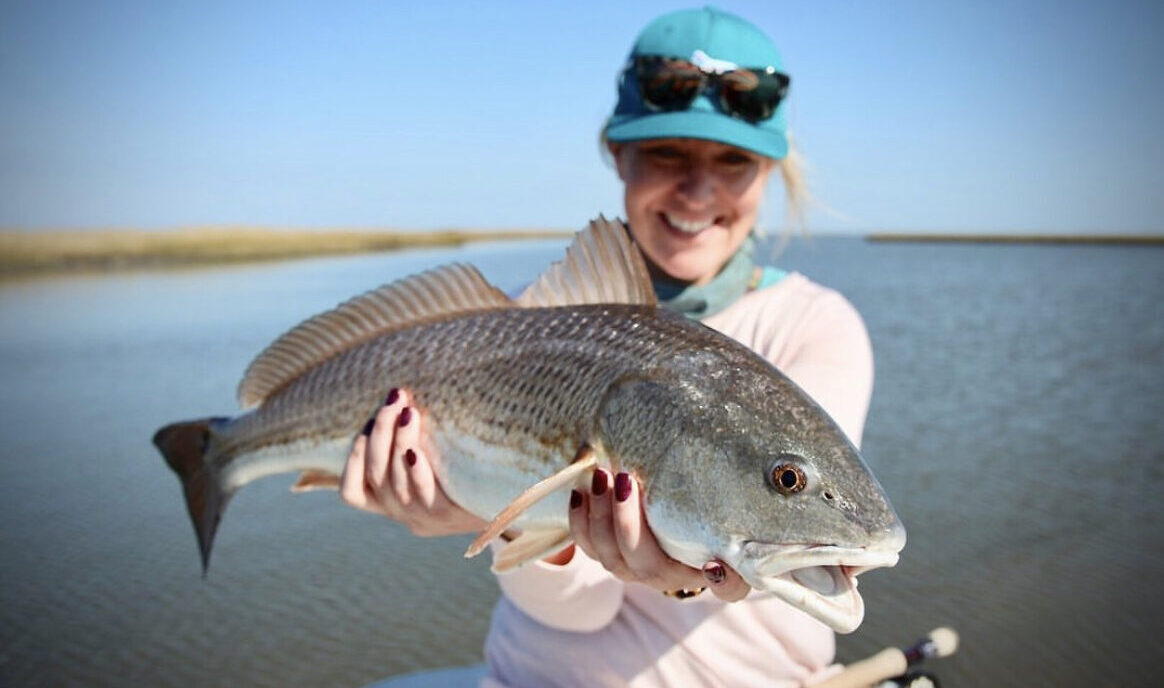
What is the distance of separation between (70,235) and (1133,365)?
160ft

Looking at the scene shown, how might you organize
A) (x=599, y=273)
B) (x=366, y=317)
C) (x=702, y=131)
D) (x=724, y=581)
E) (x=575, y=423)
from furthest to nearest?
(x=702, y=131) < (x=366, y=317) < (x=599, y=273) < (x=575, y=423) < (x=724, y=581)

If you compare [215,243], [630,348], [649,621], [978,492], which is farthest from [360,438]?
[215,243]

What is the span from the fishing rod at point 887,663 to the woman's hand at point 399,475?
152cm

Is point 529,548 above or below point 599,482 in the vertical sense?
below

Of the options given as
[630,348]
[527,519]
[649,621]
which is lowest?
[649,621]

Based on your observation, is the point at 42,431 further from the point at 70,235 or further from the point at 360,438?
the point at 70,235

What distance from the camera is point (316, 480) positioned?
305 centimetres

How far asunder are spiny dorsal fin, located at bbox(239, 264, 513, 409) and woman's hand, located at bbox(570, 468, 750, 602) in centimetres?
87

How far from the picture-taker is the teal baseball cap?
3.20 m

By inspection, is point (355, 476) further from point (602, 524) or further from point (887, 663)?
point (887, 663)

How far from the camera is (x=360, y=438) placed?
9.05 ft

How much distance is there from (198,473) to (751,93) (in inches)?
108

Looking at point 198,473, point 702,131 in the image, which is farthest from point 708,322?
point 198,473

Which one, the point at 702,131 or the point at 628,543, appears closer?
the point at 628,543
